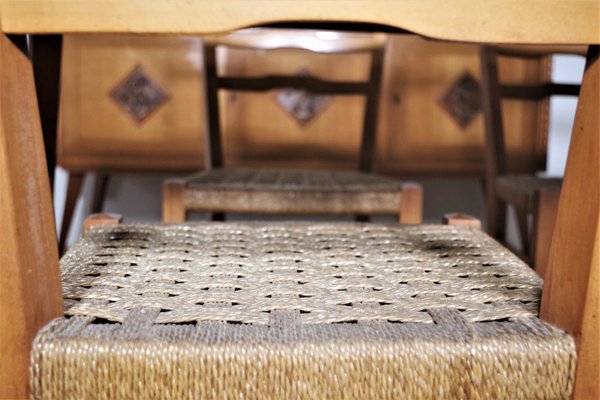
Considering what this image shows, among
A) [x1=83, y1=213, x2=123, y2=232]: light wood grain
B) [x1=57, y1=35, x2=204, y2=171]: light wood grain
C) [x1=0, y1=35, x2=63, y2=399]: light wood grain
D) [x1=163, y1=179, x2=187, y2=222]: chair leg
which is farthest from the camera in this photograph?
[x1=57, y1=35, x2=204, y2=171]: light wood grain

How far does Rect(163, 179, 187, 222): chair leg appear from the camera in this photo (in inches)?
42.5

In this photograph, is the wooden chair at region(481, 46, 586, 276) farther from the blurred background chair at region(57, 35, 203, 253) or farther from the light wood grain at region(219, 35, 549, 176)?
the blurred background chair at region(57, 35, 203, 253)

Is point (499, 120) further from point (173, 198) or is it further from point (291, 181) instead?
point (173, 198)

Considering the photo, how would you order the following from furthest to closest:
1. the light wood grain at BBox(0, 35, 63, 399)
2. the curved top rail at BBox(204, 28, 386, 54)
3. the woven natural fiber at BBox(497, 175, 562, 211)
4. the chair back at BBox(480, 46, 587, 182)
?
the chair back at BBox(480, 46, 587, 182)
the curved top rail at BBox(204, 28, 386, 54)
the woven natural fiber at BBox(497, 175, 562, 211)
the light wood grain at BBox(0, 35, 63, 399)

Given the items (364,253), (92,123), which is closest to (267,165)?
(92,123)

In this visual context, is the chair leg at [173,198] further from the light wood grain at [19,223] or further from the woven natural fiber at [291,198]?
the light wood grain at [19,223]

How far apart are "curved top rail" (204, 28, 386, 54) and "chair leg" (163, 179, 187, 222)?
0.47 m

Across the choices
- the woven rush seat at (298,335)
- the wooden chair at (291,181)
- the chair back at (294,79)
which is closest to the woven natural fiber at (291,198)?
the wooden chair at (291,181)

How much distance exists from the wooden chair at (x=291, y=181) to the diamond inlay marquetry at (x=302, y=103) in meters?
0.26

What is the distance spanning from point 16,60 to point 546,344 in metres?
0.45

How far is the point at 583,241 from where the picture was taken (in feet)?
1.40

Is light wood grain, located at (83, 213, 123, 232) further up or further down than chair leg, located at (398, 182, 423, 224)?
further up

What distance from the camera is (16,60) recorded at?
41 cm

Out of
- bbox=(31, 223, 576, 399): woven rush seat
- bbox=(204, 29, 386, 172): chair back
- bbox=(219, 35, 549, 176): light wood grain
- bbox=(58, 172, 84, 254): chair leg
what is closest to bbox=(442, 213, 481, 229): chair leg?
bbox=(31, 223, 576, 399): woven rush seat
